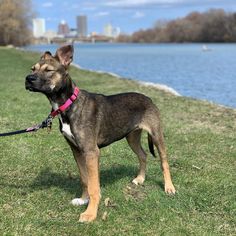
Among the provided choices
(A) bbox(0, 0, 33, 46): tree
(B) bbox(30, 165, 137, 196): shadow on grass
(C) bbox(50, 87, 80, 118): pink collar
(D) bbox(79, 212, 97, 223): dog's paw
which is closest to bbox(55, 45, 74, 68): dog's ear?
(C) bbox(50, 87, 80, 118): pink collar

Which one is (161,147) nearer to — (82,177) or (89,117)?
(82,177)

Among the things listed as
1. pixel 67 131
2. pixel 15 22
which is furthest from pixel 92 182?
pixel 15 22

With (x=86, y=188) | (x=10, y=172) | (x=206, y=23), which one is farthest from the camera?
(x=206, y=23)

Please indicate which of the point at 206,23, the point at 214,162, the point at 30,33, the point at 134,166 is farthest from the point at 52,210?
the point at 206,23

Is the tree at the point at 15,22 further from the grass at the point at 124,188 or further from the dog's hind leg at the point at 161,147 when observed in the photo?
the dog's hind leg at the point at 161,147

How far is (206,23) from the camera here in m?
162

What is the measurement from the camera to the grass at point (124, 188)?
5.97 meters

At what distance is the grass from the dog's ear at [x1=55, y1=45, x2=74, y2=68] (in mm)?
2045

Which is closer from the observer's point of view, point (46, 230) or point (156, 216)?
point (46, 230)

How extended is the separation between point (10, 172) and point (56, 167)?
821mm

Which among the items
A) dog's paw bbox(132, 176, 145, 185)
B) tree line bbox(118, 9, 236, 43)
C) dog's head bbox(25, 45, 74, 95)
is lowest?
tree line bbox(118, 9, 236, 43)

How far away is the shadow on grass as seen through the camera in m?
7.41

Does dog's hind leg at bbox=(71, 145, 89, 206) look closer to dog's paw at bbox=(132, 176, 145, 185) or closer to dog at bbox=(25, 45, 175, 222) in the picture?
dog at bbox=(25, 45, 175, 222)

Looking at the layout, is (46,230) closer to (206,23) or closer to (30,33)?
(30,33)
